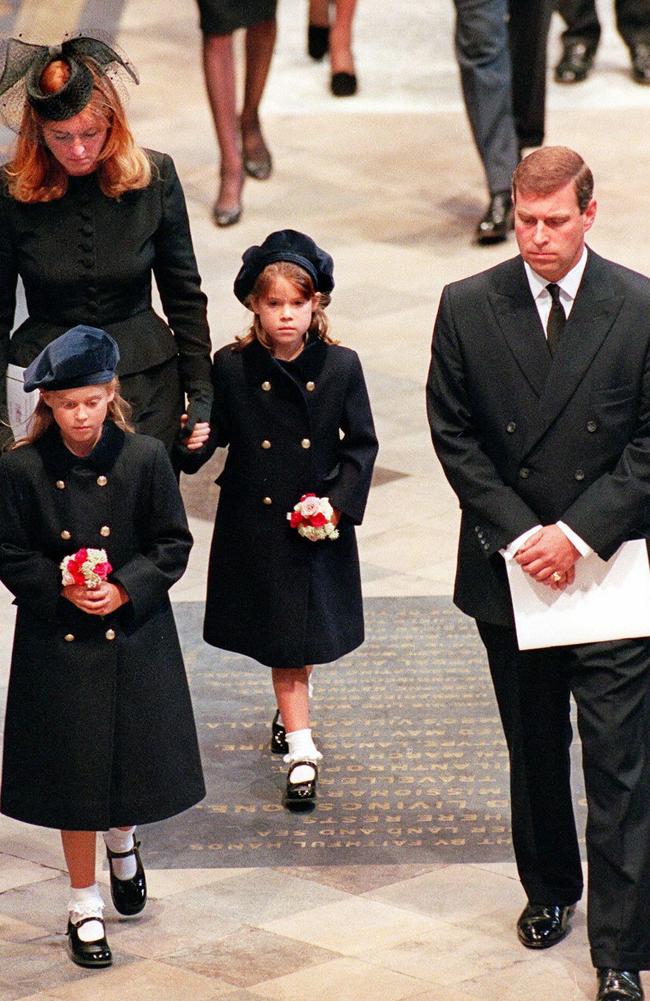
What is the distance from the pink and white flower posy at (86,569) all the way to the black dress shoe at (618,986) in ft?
4.98

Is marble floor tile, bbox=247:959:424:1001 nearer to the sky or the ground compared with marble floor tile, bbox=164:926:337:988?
nearer to the sky

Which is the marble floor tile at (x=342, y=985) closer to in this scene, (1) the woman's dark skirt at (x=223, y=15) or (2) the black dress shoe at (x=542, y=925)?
(2) the black dress shoe at (x=542, y=925)

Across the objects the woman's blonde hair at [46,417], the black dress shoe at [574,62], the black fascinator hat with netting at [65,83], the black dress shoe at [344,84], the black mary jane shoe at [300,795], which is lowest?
the black dress shoe at [344,84]

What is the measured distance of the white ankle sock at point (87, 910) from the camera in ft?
17.3

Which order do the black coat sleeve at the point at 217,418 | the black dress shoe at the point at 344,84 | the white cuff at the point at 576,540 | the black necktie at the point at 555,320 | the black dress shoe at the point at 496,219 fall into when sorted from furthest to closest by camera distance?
1. the black dress shoe at the point at 344,84
2. the black dress shoe at the point at 496,219
3. the black coat sleeve at the point at 217,418
4. the black necktie at the point at 555,320
5. the white cuff at the point at 576,540

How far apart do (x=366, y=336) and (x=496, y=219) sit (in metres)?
1.32

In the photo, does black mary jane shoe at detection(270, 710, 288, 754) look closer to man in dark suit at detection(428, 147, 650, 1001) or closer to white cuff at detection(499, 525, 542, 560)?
man in dark suit at detection(428, 147, 650, 1001)

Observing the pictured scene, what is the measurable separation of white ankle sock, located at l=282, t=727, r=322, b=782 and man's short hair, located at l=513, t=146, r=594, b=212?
2.03 m

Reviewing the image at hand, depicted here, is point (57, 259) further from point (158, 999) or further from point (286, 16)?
point (286, 16)

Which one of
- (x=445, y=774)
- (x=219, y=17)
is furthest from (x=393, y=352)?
(x=445, y=774)

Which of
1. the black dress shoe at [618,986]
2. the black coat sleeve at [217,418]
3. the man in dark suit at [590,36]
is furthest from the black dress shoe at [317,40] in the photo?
the black dress shoe at [618,986]

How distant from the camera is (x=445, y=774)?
6.30 meters

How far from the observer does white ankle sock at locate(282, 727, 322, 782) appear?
20.2ft

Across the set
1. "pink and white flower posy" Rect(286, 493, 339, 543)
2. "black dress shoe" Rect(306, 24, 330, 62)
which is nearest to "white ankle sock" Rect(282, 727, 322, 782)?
"pink and white flower posy" Rect(286, 493, 339, 543)
